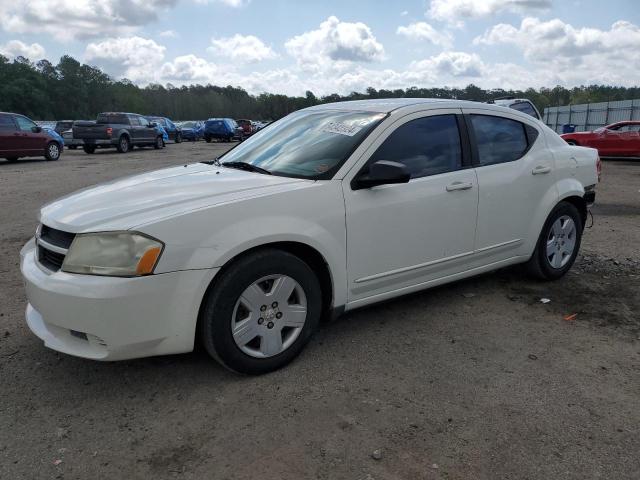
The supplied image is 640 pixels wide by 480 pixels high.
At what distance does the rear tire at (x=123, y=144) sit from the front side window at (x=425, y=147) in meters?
22.2

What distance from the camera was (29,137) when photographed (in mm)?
18531

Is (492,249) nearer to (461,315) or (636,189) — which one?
(461,315)

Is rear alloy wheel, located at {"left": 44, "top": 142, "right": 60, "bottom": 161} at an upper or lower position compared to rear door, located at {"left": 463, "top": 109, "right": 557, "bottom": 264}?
lower

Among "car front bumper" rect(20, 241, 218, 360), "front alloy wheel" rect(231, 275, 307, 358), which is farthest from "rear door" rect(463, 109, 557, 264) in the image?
"car front bumper" rect(20, 241, 218, 360)

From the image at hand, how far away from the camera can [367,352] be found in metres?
3.52

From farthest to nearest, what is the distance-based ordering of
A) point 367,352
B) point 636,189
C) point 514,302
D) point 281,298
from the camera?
point 636,189
point 514,302
point 367,352
point 281,298

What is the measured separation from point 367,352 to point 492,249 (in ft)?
4.96

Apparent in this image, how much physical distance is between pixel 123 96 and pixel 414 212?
116731 mm

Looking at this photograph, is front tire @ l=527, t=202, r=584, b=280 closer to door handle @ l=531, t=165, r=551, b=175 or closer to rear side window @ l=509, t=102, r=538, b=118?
door handle @ l=531, t=165, r=551, b=175

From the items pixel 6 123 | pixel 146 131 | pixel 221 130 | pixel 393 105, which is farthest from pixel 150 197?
pixel 221 130

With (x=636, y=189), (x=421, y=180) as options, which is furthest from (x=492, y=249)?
(x=636, y=189)

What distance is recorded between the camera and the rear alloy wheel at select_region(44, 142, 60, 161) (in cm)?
1930

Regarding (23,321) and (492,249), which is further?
(492,249)

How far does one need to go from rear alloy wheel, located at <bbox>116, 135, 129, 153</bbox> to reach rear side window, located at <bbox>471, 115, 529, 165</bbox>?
22099mm
